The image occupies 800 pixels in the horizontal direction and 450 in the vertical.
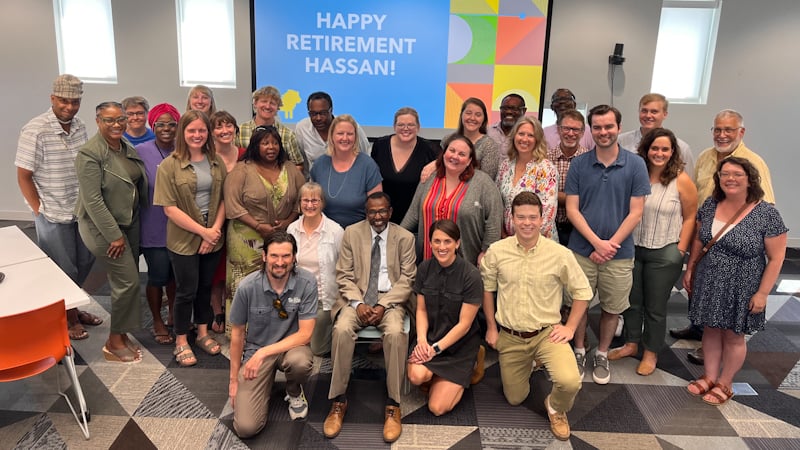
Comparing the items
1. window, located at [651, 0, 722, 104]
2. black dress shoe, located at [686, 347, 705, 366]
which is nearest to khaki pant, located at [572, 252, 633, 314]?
black dress shoe, located at [686, 347, 705, 366]

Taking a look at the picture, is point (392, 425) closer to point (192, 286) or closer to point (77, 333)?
point (192, 286)

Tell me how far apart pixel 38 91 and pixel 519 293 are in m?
5.67

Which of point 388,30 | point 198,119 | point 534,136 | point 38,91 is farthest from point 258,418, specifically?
point 38,91

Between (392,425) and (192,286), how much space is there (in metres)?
1.58

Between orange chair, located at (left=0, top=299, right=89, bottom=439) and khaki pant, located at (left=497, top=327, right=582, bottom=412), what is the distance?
2231 mm

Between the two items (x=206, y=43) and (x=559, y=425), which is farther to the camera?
(x=206, y=43)

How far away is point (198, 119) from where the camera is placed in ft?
10.6

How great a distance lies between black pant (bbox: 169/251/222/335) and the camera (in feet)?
11.3

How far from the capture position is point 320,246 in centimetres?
327

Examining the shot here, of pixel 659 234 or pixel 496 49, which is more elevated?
pixel 496 49

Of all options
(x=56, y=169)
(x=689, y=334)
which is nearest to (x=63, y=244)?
(x=56, y=169)

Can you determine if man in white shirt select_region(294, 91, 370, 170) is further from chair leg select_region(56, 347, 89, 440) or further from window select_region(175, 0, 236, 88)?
window select_region(175, 0, 236, 88)

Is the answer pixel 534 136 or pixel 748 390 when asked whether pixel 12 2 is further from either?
pixel 748 390

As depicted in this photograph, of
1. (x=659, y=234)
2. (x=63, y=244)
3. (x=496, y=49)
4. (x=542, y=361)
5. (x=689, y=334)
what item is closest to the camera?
(x=542, y=361)
